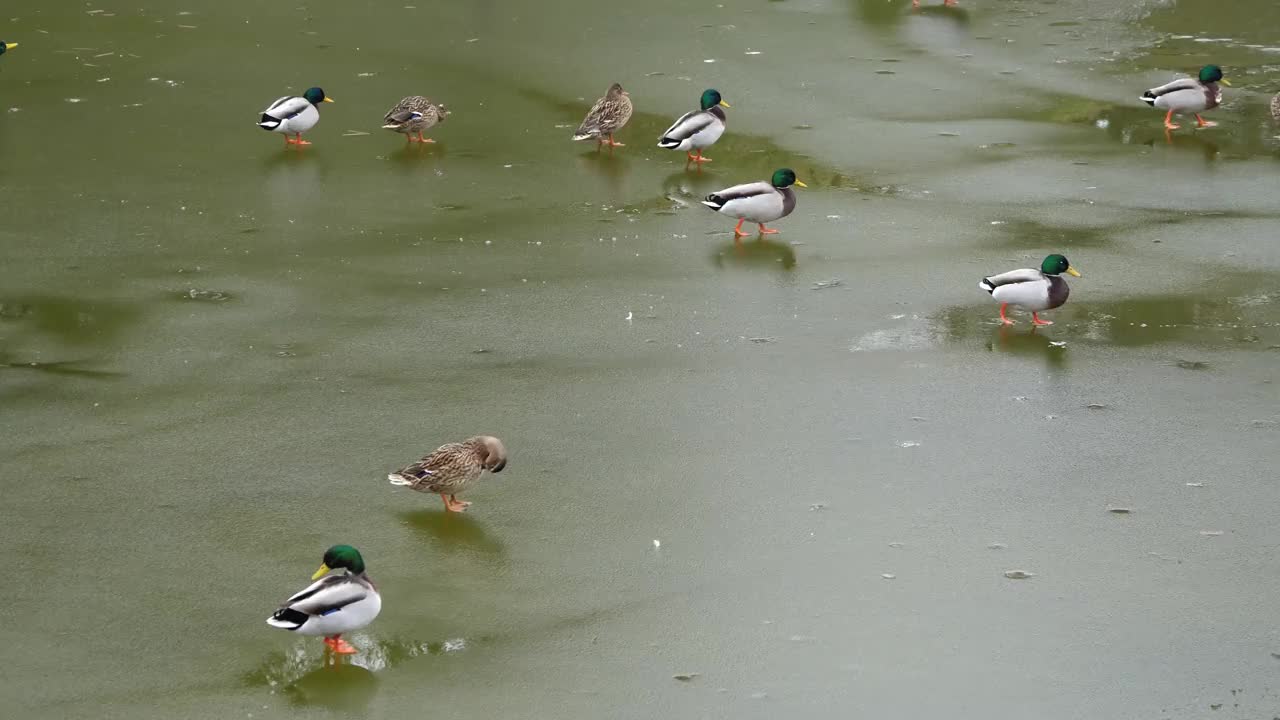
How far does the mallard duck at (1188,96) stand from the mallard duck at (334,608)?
327 inches

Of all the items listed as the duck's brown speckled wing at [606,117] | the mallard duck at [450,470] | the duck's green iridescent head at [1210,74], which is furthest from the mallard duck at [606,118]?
the mallard duck at [450,470]

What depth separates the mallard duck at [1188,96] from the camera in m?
11.4

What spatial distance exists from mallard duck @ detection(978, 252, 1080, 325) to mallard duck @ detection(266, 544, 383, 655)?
409 cm

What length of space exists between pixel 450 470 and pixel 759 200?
402cm

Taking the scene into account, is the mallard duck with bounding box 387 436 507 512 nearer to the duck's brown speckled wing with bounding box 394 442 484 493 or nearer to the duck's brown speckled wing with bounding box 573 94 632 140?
the duck's brown speckled wing with bounding box 394 442 484 493

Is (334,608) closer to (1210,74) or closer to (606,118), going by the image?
(606,118)

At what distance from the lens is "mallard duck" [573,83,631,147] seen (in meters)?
11.2

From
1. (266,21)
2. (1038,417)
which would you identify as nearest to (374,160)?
(266,21)

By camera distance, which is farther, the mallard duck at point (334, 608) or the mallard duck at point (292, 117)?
the mallard duck at point (292, 117)

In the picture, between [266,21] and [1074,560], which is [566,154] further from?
[1074,560]

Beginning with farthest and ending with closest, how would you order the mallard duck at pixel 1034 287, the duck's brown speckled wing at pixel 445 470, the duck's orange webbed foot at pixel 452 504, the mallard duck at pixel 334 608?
the mallard duck at pixel 1034 287 < the duck's orange webbed foot at pixel 452 504 < the duck's brown speckled wing at pixel 445 470 < the mallard duck at pixel 334 608

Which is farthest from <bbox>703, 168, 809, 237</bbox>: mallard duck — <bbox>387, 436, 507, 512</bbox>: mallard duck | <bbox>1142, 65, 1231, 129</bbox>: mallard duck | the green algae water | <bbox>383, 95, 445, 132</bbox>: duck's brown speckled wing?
<bbox>387, 436, 507, 512</bbox>: mallard duck

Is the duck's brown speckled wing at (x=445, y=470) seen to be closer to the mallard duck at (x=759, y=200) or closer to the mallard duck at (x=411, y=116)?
the mallard duck at (x=759, y=200)

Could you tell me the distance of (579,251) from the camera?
9.36m
